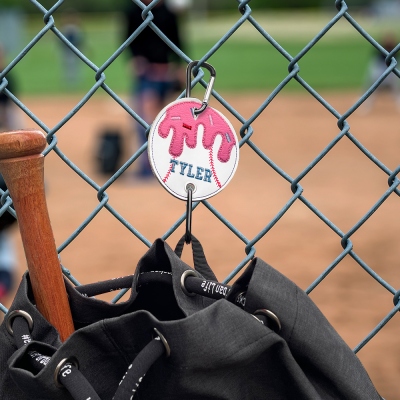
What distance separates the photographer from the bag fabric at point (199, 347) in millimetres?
888

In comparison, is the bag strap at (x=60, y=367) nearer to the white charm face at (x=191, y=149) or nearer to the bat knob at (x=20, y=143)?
the bat knob at (x=20, y=143)

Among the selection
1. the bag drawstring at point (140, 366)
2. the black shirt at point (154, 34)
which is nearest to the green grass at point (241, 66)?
the black shirt at point (154, 34)

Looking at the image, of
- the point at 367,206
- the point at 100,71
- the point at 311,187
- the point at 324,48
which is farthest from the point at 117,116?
the point at 324,48

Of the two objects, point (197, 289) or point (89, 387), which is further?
point (197, 289)

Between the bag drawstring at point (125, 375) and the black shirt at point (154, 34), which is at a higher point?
the black shirt at point (154, 34)

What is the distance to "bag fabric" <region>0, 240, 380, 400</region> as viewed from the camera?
89 centimetres

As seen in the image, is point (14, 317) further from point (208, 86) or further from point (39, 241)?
point (208, 86)

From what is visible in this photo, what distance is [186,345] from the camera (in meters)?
0.88

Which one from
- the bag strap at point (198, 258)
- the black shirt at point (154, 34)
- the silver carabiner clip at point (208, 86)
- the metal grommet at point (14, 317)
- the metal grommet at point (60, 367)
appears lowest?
the metal grommet at point (14, 317)

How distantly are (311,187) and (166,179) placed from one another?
6223 millimetres

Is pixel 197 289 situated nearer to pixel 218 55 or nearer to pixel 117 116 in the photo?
pixel 117 116

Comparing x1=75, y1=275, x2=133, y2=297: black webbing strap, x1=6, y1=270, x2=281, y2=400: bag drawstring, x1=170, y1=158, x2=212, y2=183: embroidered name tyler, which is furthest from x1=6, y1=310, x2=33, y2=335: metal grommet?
x1=170, y1=158, x2=212, y2=183: embroidered name tyler

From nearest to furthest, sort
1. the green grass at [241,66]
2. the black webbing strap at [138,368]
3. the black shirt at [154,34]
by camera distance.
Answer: the black webbing strap at [138,368]
the black shirt at [154,34]
the green grass at [241,66]

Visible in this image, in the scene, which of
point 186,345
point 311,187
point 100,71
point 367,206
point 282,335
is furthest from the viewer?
point 311,187
